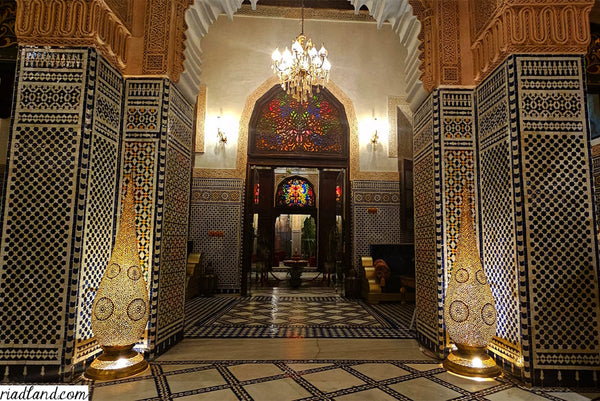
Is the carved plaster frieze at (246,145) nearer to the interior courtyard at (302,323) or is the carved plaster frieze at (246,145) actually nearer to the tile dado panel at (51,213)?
the interior courtyard at (302,323)

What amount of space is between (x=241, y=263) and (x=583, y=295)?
510 cm

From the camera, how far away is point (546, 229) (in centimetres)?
225

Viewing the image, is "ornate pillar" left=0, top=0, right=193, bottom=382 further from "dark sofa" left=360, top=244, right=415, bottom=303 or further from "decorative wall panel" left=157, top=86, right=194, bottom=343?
"dark sofa" left=360, top=244, right=415, bottom=303

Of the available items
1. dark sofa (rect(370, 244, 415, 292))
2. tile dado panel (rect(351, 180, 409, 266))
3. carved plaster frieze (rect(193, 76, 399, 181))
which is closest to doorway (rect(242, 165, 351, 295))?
tile dado panel (rect(351, 180, 409, 266))

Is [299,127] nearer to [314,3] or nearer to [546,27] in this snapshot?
→ [314,3]

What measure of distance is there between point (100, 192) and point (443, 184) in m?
2.48

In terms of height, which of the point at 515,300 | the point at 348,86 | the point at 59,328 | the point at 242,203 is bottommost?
the point at 59,328

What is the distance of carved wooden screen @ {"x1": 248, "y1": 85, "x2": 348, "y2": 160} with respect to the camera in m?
6.90

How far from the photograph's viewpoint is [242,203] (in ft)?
21.6

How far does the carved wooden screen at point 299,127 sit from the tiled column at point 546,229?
459 cm

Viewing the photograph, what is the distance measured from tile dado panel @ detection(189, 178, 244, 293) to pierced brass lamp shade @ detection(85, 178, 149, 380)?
13.3 feet

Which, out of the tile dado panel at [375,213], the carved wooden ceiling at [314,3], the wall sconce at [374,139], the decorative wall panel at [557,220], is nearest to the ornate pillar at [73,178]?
the decorative wall panel at [557,220]

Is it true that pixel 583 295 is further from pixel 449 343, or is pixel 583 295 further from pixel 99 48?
pixel 99 48

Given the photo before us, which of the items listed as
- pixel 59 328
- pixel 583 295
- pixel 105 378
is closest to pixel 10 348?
pixel 59 328
